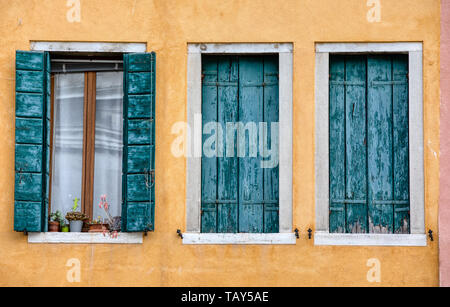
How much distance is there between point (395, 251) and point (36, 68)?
3.99 meters

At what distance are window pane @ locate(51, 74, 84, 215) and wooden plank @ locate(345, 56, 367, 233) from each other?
2.78m

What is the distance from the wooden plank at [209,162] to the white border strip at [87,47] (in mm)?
702

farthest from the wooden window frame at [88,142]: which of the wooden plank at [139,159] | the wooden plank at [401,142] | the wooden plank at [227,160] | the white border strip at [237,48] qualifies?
the wooden plank at [401,142]

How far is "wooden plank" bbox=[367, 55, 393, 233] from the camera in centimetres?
799

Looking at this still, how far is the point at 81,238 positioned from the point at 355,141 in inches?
115

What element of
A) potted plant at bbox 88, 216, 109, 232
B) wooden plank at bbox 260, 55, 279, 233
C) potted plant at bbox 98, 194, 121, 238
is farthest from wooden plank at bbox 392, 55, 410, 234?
potted plant at bbox 88, 216, 109, 232

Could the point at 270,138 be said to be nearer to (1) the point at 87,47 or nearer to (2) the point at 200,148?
(2) the point at 200,148

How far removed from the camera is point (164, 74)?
8.02 meters

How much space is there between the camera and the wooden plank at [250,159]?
8062 mm

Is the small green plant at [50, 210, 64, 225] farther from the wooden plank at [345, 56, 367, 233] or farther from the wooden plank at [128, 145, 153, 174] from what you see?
the wooden plank at [345, 56, 367, 233]

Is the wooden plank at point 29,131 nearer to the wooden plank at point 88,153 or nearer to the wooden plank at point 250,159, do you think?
the wooden plank at point 88,153
